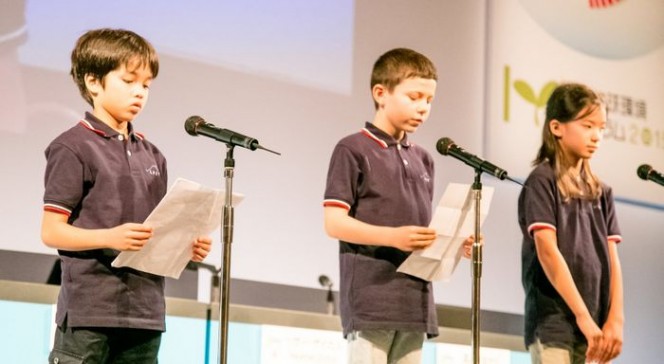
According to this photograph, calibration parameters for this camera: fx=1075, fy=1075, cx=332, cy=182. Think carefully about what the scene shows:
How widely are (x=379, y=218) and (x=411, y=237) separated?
0.17 m

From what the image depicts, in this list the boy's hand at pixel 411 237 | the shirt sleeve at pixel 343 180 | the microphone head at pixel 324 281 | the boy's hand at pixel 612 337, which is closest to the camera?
the boy's hand at pixel 411 237

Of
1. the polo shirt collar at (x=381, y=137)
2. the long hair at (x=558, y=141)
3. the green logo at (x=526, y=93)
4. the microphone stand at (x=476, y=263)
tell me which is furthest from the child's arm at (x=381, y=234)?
the green logo at (x=526, y=93)

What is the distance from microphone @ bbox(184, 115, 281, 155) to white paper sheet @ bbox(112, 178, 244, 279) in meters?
0.13

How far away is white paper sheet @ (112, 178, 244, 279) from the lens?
2.45 m

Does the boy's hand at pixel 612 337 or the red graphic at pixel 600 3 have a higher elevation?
the red graphic at pixel 600 3

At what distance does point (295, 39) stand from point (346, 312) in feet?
4.71

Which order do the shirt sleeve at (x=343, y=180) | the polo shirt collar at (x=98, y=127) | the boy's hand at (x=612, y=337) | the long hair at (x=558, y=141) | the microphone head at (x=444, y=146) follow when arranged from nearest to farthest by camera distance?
the polo shirt collar at (x=98, y=127)
the shirt sleeve at (x=343, y=180)
the microphone head at (x=444, y=146)
the boy's hand at (x=612, y=337)
the long hair at (x=558, y=141)

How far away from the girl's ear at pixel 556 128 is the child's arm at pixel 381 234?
81 centimetres

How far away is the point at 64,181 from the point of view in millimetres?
2479

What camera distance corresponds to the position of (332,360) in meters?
3.80

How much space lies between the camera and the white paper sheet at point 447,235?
9.30 feet

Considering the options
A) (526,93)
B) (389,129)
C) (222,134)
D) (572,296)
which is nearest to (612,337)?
(572,296)

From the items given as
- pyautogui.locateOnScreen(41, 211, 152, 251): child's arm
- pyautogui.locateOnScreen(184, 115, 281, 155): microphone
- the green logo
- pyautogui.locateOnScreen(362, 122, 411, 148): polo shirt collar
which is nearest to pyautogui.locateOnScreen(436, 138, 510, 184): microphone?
pyautogui.locateOnScreen(362, 122, 411, 148): polo shirt collar

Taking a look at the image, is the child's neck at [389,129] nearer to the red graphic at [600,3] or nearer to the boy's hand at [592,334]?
the boy's hand at [592,334]
